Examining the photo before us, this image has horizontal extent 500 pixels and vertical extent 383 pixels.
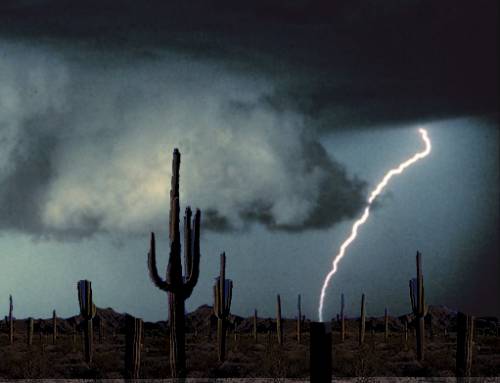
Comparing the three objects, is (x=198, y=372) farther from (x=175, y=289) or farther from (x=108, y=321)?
(x=108, y=321)

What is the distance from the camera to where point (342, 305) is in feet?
190

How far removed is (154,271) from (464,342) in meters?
8.12

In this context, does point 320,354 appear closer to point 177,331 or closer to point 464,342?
point 177,331

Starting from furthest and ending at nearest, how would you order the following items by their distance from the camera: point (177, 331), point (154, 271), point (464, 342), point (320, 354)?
point (464, 342)
point (177, 331)
point (154, 271)
point (320, 354)

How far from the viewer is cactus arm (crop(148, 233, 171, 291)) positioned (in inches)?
698

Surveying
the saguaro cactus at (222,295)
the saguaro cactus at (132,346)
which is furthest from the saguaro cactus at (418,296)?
A: the saguaro cactus at (132,346)

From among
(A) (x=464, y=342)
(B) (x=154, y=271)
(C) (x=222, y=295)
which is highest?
(B) (x=154, y=271)

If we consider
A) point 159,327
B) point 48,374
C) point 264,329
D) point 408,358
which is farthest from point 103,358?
point 264,329

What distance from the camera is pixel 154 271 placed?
58.2ft

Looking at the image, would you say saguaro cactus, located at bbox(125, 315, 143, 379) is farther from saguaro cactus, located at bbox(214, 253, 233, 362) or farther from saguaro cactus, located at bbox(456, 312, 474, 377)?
saguaro cactus, located at bbox(214, 253, 233, 362)

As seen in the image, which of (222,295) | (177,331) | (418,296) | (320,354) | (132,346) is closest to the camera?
(320,354)

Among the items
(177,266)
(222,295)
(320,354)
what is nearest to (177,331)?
(177,266)

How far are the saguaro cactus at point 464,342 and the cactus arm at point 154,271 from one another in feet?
22.8

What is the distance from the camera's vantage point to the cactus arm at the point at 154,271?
17.7 m
